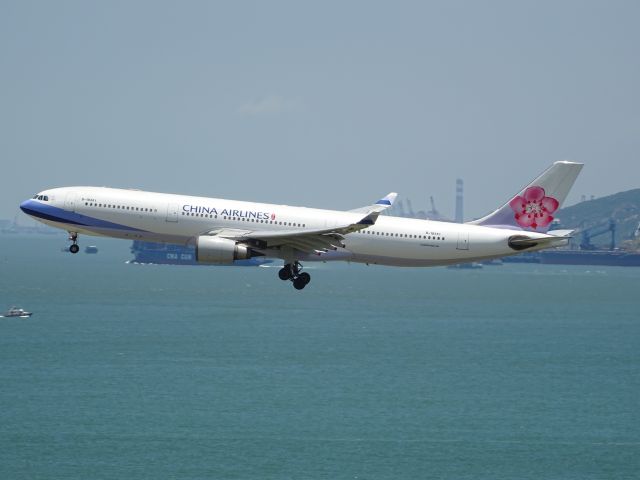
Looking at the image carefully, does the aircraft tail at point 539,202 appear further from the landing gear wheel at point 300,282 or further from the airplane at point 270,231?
the landing gear wheel at point 300,282

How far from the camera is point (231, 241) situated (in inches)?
2520

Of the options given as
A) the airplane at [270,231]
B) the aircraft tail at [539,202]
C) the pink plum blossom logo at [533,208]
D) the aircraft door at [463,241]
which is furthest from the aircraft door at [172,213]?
the pink plum blossom logo at [533,208]

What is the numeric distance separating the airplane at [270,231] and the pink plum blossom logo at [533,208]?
2.39 meters

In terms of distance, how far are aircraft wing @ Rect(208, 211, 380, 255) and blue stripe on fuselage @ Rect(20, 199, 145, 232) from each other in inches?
256

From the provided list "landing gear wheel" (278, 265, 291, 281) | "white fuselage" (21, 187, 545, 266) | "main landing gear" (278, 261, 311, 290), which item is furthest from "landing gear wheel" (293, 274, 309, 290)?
"white fuselage" (21, 187, 545, 266)

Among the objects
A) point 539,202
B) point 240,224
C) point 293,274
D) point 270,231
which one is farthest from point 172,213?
point 539,202

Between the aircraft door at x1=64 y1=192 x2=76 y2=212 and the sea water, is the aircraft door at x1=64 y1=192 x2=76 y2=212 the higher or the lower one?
the higher one

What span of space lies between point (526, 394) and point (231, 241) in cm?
11724

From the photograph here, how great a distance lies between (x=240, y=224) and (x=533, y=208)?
20718 mm

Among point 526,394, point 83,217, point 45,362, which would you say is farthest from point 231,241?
point 45,362

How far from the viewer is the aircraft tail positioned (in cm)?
7231

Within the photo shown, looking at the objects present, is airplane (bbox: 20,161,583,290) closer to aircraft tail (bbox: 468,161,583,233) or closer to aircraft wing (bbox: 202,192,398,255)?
aircraft wing (bbox: 202,192,398,255)

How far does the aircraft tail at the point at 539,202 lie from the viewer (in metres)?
72.3

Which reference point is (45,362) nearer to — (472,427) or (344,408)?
(344,408)
